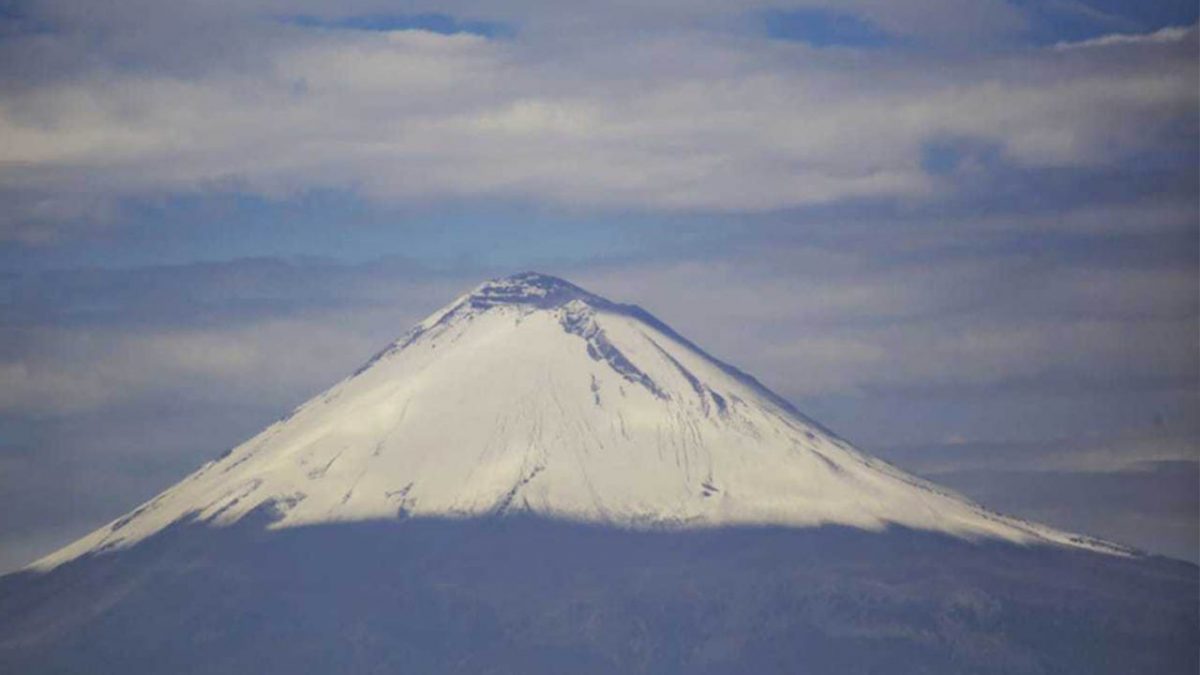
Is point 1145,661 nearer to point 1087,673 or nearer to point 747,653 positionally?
point 1087,673

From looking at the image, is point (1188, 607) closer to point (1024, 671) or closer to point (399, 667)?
point (1024, 671)

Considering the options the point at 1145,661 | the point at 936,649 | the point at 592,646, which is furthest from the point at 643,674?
the point at 1145,661

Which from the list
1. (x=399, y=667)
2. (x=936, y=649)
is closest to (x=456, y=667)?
(x=399, y=667)

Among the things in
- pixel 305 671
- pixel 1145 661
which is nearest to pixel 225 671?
pixel 305 671

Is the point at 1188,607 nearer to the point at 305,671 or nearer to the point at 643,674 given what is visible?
the point at 643,674

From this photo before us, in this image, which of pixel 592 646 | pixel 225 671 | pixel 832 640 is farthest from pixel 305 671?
pixel 832 640

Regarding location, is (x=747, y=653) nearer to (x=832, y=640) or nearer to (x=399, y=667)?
(x=832, y=640)
